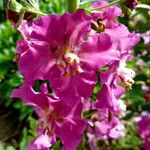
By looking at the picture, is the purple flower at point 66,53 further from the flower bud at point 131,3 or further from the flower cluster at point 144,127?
the flower cluster at point 144,127

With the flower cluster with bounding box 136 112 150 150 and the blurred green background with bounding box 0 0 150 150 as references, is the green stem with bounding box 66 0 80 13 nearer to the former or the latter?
the blurred green background with bounding box 0 0 150 150

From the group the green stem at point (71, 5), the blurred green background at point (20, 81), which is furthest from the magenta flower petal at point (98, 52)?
the blurred green background at point (20, 81)

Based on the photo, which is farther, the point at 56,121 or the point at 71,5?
the point at 56,121

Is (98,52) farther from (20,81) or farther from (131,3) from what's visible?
(20,81)

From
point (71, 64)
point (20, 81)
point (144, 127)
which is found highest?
point (71, 64)

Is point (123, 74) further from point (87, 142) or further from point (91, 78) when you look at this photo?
point (87, 142)

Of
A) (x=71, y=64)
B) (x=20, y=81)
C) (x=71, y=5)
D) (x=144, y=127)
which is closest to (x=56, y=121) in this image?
(x=71, y=64)

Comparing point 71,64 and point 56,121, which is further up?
point 71,64
